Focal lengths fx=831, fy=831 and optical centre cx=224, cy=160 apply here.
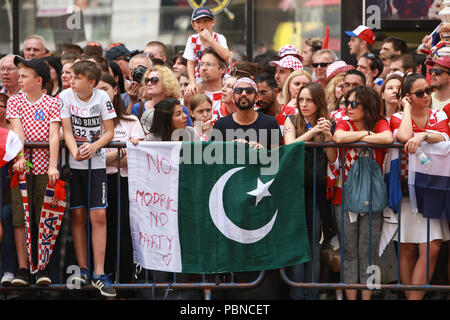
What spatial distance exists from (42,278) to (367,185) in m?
3.00

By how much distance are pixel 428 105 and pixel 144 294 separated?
323cm

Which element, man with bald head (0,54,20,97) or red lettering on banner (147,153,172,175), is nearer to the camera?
red lettering on banner (147,153,172,175)

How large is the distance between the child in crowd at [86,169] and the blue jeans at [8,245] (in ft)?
1.87

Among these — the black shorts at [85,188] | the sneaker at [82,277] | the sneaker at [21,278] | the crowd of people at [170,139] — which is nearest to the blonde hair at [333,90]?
the crowd of people at [170,139]

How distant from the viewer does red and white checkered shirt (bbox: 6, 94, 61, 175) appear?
293 inches

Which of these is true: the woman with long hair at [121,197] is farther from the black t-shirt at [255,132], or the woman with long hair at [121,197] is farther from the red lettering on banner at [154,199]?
the black t-shirt at [255,132]

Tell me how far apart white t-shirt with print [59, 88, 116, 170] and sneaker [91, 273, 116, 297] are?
991 mm

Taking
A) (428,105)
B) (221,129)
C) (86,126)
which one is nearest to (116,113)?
(86,126)

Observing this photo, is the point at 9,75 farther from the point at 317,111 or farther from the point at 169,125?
the point at 317,111

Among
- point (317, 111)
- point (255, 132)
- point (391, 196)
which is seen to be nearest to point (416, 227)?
point (391, 196)

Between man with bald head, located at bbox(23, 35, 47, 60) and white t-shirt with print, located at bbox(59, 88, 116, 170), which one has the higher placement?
man with bald head, located at bbox(23, 35, 47, 60)

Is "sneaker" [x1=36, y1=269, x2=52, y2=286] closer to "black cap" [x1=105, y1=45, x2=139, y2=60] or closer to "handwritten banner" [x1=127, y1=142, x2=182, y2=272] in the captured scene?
"handwritten banner" [x1=127, y1=142, x2=182, y2=272]

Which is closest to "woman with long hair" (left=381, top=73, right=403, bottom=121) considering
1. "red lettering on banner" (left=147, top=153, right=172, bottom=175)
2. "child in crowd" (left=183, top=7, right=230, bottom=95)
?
"child in crowd" (left=183, top=7, right=230, bottom=95)

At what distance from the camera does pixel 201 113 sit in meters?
8.51
